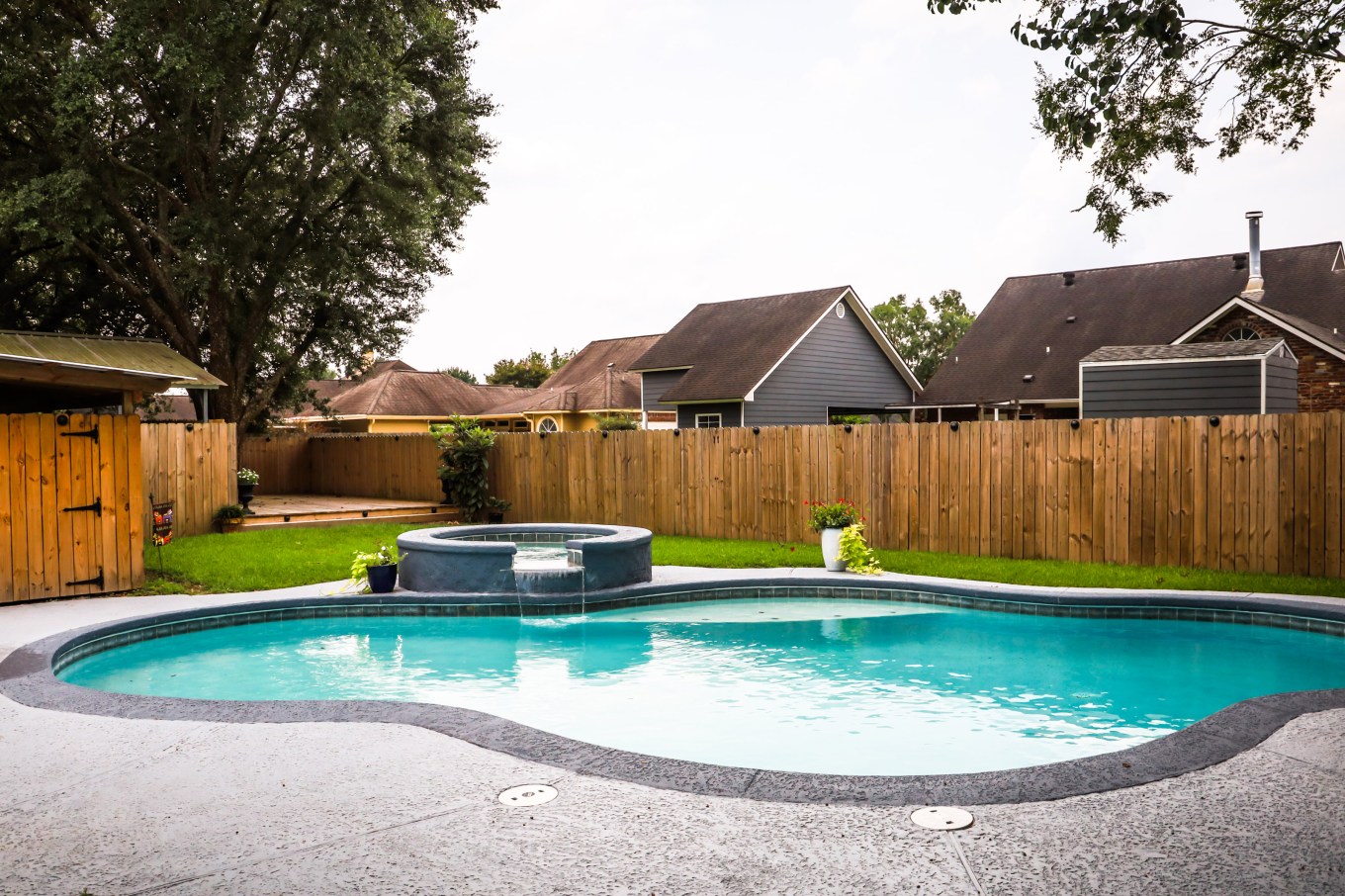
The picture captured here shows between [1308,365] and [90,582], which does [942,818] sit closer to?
[90,582]

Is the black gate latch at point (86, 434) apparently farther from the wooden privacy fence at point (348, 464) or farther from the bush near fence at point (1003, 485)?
the wooden privacy fence at point (348, 464)

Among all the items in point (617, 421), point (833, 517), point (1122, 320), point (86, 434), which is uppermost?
point (1122, 320)

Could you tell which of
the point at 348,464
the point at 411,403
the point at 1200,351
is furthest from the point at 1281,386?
the point at 411,403

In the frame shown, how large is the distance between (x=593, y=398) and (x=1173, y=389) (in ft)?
73.3

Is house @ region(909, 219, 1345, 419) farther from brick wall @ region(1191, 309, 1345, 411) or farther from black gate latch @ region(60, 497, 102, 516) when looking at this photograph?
black gate latch @ region(60, 497, 102, 516)

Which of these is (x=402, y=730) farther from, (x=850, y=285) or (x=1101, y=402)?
(x=850, y=285)

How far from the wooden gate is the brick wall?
1912cm

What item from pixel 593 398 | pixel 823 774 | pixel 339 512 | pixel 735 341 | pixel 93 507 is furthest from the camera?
pixel 593 398

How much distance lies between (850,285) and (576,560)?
62.7ft

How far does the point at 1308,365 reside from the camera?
728 inches

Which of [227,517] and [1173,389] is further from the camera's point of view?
[227,517]

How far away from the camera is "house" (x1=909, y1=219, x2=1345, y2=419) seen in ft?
62.4

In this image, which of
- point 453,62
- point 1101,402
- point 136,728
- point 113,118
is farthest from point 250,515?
point 1101,402

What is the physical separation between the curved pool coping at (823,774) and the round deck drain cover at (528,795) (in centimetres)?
27
